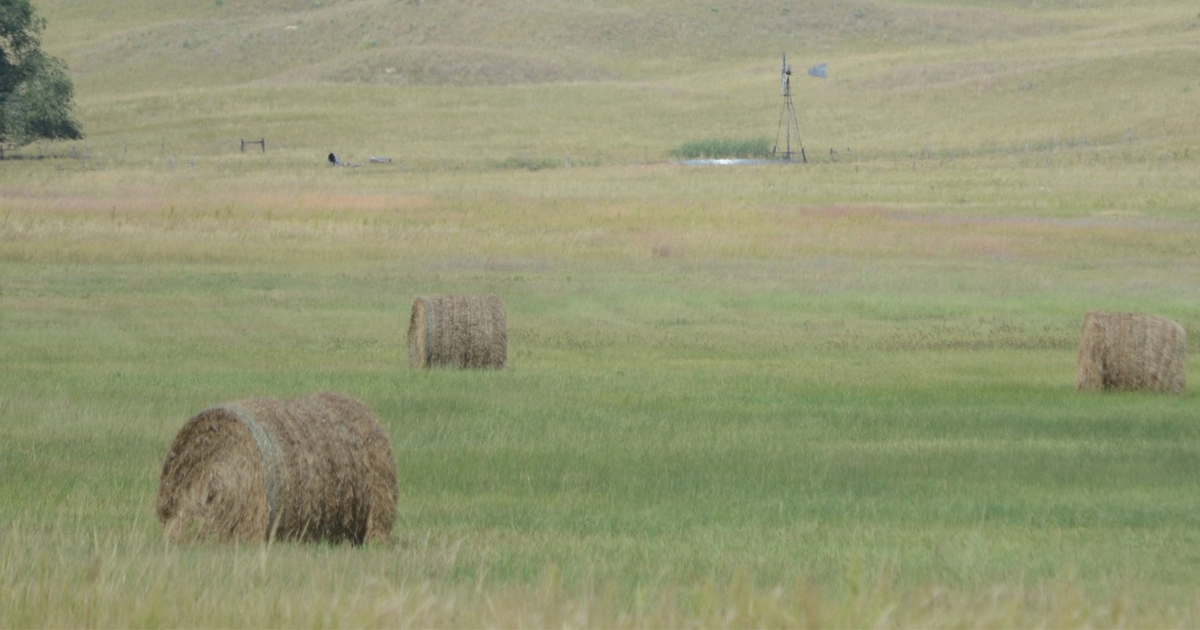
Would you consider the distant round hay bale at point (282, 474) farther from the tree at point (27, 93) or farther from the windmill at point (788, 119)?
the tree at point (27, 93)

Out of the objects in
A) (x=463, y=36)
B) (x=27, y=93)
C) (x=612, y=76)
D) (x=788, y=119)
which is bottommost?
(x=788, y=119)

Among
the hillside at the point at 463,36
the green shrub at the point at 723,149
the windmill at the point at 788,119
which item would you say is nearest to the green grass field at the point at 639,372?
the windmill at the point at 788,119

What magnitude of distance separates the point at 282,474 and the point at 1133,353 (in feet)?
34.7

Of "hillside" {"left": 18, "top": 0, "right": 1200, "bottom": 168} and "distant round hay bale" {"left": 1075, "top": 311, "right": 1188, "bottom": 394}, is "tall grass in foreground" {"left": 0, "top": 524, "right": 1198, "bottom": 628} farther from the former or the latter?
"hillside" {"left": 18, "top": 0, "right": 1200, "bottom": 168}

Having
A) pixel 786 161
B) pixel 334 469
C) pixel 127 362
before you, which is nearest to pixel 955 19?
pixel 786 161

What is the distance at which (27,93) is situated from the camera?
69.6 m

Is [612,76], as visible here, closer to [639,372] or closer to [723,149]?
[723,149]

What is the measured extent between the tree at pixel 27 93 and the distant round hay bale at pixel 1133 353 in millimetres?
60404

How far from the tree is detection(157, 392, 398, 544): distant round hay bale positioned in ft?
210

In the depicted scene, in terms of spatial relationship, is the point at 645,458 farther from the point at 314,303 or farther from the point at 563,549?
the point at 314,303

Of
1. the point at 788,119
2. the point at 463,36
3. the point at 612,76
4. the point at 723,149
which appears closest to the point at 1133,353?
the point at 723,149

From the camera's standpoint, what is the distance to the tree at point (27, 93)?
68.5m

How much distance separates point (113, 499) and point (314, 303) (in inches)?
573

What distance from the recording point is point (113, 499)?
1020 cm
